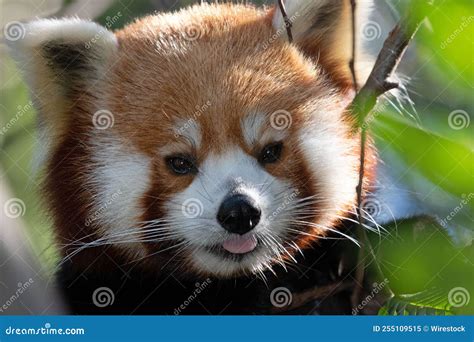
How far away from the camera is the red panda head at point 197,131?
9.48 ft

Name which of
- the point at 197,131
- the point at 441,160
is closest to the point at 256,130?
the point at 197,131

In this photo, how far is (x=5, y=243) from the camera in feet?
9.73

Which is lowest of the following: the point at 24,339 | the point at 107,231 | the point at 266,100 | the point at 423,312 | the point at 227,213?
the point at 24,339

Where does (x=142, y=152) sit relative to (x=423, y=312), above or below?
above

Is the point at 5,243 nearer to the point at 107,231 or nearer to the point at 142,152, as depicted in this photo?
the point at 107,231

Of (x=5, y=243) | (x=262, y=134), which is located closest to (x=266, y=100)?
(x=262, y=134)

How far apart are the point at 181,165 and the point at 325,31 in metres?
0.93

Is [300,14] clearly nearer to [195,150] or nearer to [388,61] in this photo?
[388,61]

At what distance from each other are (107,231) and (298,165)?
84 centimetres

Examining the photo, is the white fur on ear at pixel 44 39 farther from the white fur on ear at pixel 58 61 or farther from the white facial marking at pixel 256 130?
the white facial marking at pixel 256 130

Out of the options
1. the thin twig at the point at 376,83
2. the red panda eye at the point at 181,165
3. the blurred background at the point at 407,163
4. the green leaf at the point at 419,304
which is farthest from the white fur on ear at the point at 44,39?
the green leaf at the point at 419,304

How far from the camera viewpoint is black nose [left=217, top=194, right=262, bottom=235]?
2668 millimetres

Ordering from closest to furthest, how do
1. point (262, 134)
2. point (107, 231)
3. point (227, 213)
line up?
point (227, 213), point (262, 134), point (107, 231)

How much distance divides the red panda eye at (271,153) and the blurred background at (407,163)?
0.43 metres
